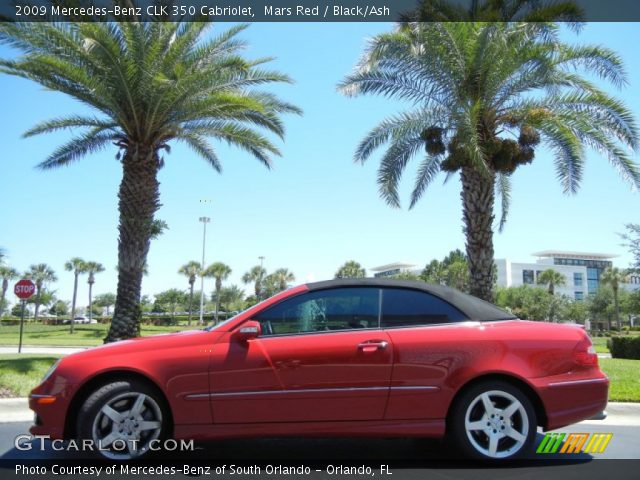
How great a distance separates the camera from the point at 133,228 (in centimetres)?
1256

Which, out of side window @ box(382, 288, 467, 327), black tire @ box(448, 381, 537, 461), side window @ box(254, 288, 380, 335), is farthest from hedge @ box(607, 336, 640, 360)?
side window @ box(254, 288, 380, 335)

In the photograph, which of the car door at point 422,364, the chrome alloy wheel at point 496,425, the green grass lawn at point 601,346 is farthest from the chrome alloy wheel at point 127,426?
the green grass lawn at point 601,346

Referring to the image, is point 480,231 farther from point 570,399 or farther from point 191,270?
point 191,270

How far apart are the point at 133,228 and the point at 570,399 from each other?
10635mm

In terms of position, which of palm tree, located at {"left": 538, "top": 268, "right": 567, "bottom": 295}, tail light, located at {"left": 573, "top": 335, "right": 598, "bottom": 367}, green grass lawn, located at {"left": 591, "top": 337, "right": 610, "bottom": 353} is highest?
palm tree, located at {"left": 538, "top": 268, "right": 567, "bottom": 295}

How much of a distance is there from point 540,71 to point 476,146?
2900 mm

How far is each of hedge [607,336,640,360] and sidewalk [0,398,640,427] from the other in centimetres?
1558

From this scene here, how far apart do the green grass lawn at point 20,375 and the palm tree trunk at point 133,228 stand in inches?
78.3

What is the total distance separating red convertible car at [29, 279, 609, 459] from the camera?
405 centimetres

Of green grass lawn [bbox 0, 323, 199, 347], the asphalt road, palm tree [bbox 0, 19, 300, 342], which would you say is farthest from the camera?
green grass lawn [bbox 0, 323, 199, 347]

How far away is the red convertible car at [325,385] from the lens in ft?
13.3

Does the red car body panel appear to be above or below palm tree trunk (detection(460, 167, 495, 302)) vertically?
below

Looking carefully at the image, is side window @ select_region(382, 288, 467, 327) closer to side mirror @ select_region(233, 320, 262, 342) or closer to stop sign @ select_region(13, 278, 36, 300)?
side mirror @ select_region(233, 320, 262, 342)

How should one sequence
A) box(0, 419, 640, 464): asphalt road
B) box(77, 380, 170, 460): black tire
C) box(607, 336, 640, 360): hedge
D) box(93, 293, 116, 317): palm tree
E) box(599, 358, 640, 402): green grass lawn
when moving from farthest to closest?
box(93, 293, 116, 317): palm tree
box(607, 336, 640, 360): hedge
box(599, 358, 640, 402): green grass lawn
box(0, 419, 640, 464): asphalt road
box(77, 380, 170, 460): black tire
